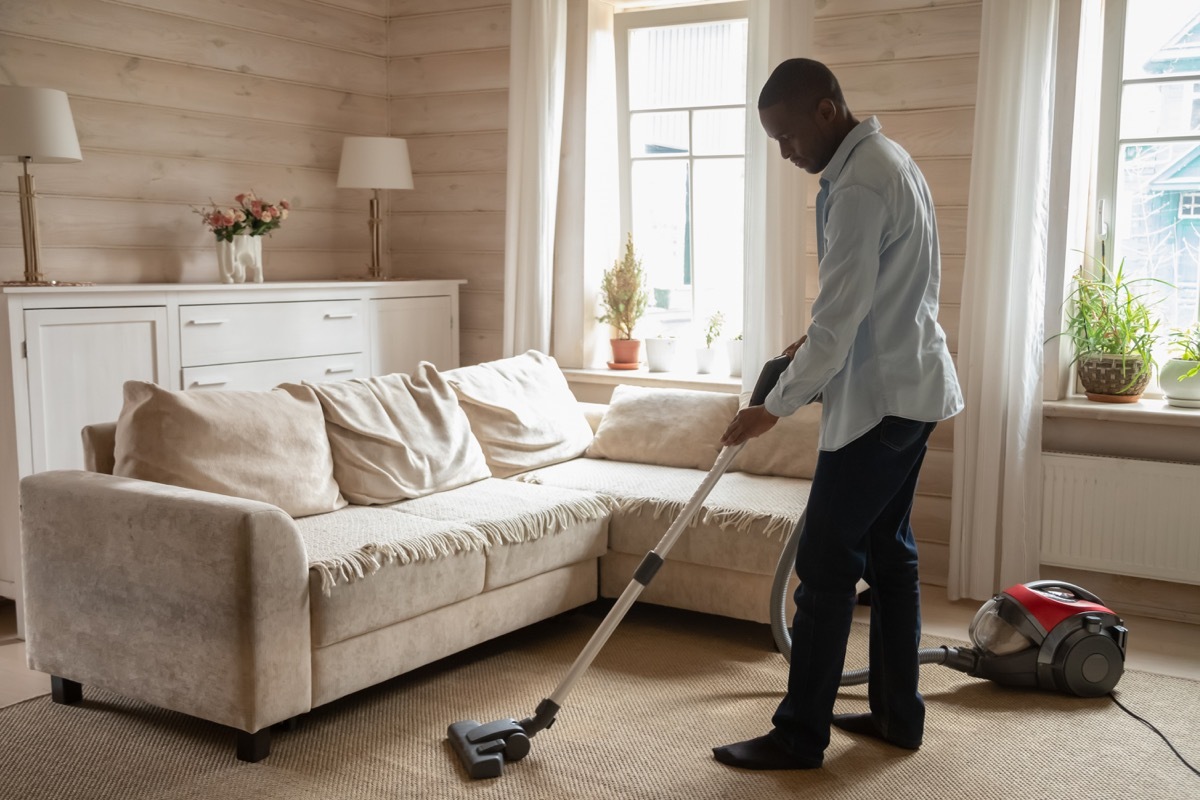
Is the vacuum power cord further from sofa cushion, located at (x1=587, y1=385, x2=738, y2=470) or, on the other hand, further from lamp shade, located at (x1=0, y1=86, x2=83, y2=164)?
lamp shade, located at (x1=0, y1=86, x2=83, y2=164)

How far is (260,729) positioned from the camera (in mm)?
2553

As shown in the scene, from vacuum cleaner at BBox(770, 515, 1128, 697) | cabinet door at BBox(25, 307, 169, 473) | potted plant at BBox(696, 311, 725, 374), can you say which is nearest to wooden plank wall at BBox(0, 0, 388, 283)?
cabinet door at BBox(25, 307, 169, 473)

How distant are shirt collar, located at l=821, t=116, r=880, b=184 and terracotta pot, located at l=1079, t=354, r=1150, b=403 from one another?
1825 millimetres

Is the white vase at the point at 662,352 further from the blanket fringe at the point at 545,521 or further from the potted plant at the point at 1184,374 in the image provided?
the potted plant at the point at 1184,374

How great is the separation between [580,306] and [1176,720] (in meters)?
2.73

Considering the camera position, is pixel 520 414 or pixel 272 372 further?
pixel 272 372

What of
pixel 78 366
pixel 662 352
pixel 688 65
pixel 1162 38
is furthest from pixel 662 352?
pixel 78 366

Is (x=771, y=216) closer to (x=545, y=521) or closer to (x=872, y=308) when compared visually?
(x=545, y=521)

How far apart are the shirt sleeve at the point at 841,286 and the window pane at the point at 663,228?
2400mm

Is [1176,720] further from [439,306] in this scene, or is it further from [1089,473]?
[439,306]

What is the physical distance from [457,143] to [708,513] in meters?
2.45

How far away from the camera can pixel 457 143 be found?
508cm

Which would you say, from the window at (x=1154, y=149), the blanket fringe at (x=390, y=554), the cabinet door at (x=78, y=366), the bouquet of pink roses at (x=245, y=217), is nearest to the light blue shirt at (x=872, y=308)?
the blanket fringe at (x=390, y=554)

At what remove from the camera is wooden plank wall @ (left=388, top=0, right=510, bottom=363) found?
4.96 metres
